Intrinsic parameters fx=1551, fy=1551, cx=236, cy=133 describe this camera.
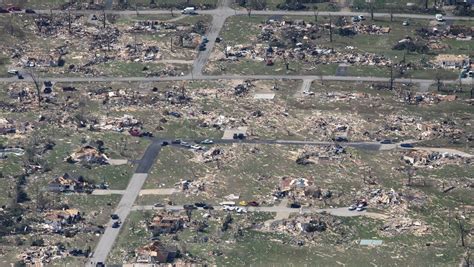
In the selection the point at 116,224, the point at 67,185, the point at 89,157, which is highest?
the point at 89,157

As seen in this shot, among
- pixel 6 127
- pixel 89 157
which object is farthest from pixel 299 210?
pixel 6 127

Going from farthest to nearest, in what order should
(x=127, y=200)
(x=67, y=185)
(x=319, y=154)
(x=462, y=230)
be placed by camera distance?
(x=319, y=154)
(x=67, y=185)
(x=127, y=200)
(x=462, y=230)

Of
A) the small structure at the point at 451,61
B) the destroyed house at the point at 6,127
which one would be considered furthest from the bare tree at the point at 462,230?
the destroyed house at the point at 6,127

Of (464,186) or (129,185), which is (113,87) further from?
(464,186)

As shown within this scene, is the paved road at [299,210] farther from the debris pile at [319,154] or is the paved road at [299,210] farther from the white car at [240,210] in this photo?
the debris pile at [319,154]

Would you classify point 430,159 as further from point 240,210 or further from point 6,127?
point 6,127

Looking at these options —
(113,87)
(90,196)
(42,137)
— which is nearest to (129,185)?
(90,196)

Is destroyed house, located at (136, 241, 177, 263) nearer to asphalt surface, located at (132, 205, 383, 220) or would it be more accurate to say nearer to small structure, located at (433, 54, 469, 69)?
asphalt surface, located at (132, 205, 383, 220)
